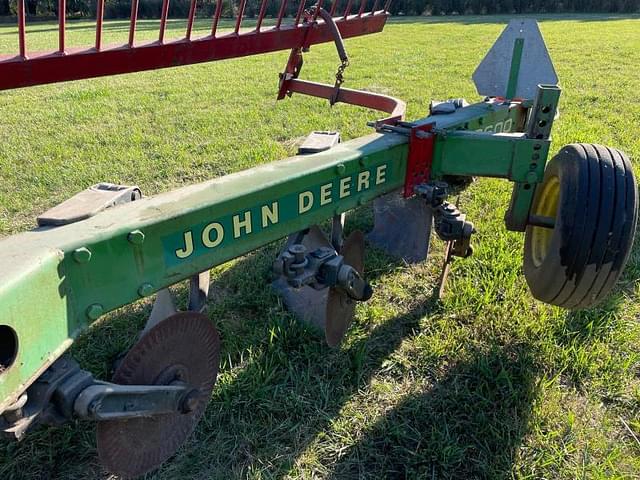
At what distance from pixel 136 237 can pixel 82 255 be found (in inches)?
5.7

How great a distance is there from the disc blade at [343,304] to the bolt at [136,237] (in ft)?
3.57

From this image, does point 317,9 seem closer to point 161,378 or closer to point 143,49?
point 143,49

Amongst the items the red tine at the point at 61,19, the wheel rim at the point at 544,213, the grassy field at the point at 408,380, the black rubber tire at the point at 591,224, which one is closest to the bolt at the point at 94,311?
the grassy field at the point at 408,380

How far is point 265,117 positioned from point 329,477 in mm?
5491

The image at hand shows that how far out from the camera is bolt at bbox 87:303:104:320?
1412mm

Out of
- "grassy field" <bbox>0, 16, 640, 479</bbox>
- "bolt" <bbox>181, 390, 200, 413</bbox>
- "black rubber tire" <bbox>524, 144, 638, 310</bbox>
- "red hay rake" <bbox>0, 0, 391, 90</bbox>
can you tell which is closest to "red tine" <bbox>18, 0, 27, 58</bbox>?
"red hay rake" <bbox>0, 0, 391, 90</bbox>

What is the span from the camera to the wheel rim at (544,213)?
7.61 ft

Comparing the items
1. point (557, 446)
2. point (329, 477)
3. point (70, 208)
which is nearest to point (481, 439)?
point (557, 446)

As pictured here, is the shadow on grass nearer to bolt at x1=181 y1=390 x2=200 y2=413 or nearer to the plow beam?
bolt at x1=181 y1=390 x2=200 y2=413

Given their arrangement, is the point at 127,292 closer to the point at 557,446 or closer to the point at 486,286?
the point at 557,446

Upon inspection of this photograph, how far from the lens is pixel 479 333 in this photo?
266 cm

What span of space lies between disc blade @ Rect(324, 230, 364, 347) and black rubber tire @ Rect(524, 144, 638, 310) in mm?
827

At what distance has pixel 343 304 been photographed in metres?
2.52

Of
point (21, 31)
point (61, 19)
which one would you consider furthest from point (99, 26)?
point (21, 31)
